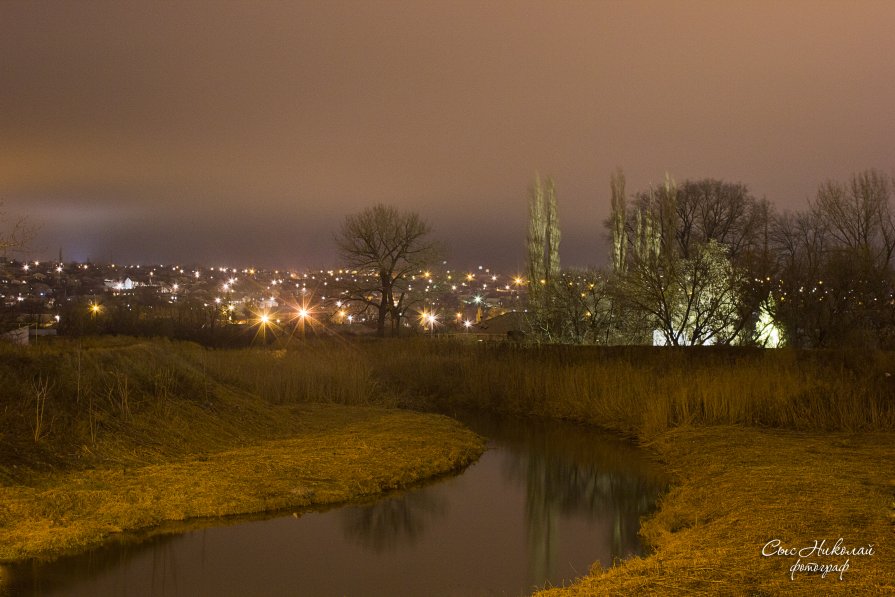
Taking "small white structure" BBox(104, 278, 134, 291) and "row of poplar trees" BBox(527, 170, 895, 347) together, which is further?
"small white structure" BBox(104, 278, 134, 291)

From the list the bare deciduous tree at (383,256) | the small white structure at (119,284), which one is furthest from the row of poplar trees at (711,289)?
the small white structure at (119,284)

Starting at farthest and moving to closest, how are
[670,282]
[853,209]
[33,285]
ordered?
[33,285], [853,209], [670,282]

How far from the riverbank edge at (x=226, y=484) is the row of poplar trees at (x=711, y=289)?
16245 mm

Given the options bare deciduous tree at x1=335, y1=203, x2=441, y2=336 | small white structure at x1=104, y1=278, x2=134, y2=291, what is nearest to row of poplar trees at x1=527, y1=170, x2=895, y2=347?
bare deciduous tree at x1=335, y1=203, x2=441, y2=336

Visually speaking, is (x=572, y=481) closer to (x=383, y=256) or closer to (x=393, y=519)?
(x=393, y=519)

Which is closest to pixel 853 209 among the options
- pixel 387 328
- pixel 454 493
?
pixel 387 328

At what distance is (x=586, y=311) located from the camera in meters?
40.5

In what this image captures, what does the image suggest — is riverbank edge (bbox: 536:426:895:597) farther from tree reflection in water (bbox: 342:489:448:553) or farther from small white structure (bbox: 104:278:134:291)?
small white structure (bbox: 104:278:134:291)

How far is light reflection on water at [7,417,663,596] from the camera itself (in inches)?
413

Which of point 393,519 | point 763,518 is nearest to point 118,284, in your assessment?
point 393,519

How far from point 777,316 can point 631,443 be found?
17901mm

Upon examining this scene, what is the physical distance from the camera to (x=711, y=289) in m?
33.3

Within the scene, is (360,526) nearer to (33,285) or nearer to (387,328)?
(387,328)

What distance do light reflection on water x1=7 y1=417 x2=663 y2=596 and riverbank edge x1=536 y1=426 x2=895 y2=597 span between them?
1.04 m
